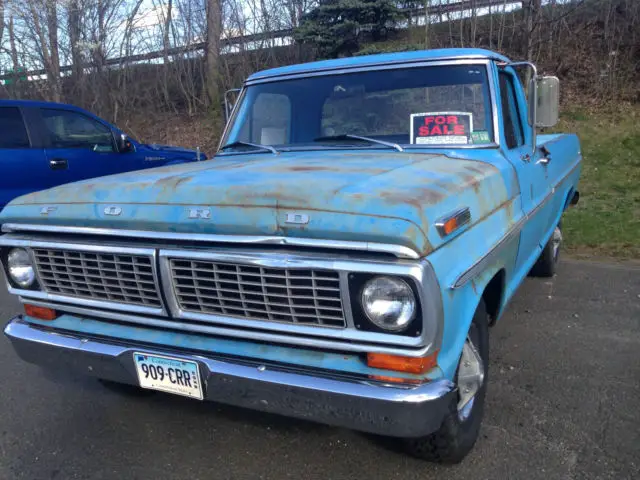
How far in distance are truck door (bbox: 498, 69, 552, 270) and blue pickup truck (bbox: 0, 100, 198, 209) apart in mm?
4920

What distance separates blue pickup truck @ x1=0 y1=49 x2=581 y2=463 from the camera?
2043 millimetres

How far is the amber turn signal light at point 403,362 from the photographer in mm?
2078

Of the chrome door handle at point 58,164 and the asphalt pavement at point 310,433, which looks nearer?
the asphalt pavement at point 310,433

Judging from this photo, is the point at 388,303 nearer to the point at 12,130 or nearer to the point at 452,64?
the point at 452,64

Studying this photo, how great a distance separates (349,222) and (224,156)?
6.44 feet

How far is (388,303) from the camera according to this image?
205 cm

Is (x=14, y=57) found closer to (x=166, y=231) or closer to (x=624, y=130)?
(x=624, y=130)

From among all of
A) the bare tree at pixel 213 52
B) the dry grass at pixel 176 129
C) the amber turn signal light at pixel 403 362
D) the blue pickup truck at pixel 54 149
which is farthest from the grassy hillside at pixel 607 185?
the bare tree at pixel 213 52

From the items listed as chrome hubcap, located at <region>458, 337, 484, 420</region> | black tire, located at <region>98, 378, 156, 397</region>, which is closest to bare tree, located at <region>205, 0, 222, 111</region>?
black tire, located at <region>98, 378, 156, 397</region>

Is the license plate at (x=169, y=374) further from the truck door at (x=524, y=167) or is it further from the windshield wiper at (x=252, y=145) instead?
the truck door at (x=524, y=167)

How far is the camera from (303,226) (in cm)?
205

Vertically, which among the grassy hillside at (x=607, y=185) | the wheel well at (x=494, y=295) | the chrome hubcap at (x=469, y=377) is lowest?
the grassy hillside at (x=607, y=185)

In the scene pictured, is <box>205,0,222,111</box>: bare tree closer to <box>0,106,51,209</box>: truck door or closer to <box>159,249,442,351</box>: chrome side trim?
<box>0,106,51,209</box>: truck door

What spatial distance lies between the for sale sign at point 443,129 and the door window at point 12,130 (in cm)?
511
